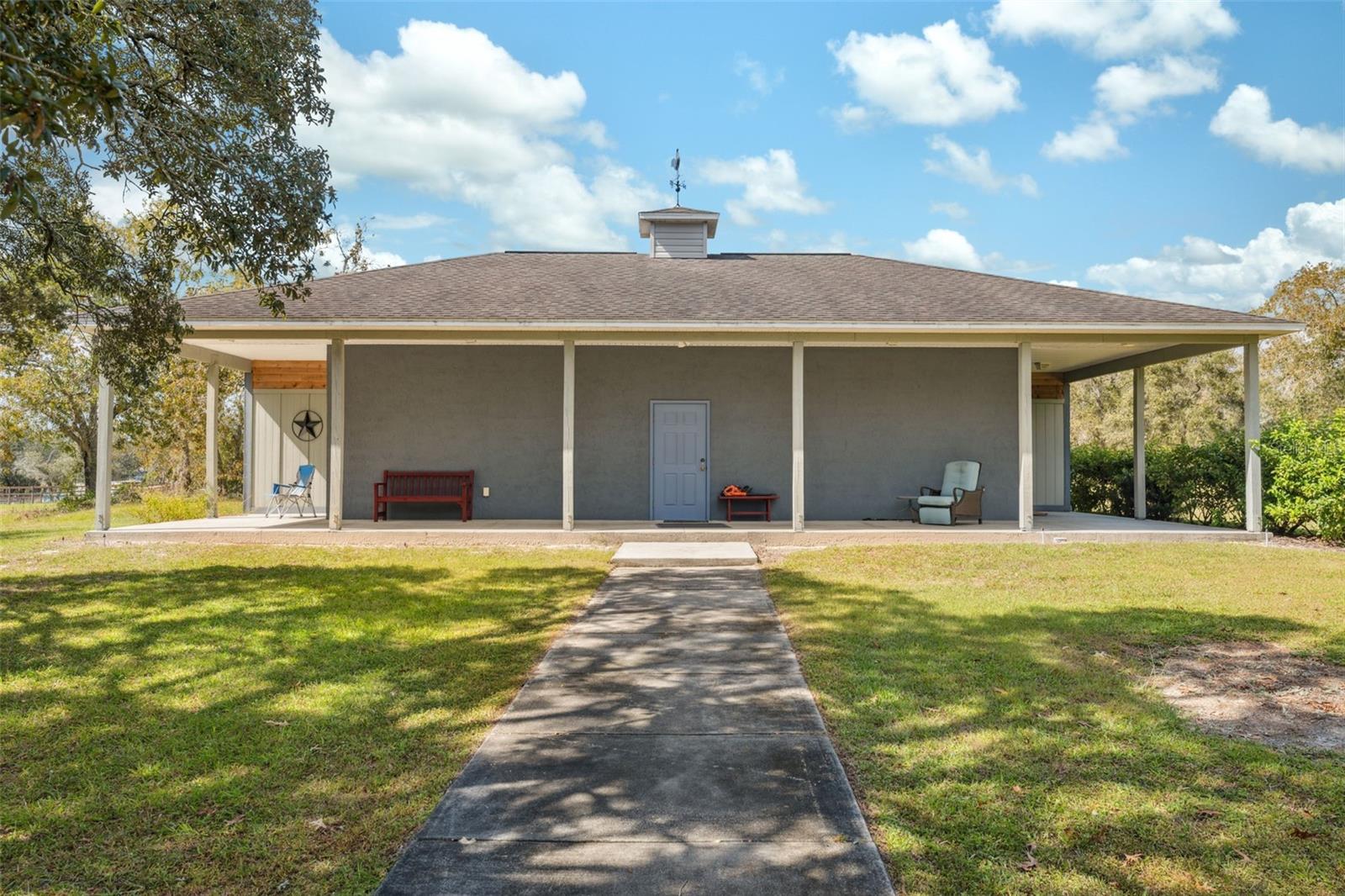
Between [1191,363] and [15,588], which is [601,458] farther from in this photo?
[1191,363]

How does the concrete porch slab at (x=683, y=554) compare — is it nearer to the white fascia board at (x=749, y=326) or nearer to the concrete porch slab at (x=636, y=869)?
the white fascia board at (x=749, y=326)

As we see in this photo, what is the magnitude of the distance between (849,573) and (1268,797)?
510 centimetres

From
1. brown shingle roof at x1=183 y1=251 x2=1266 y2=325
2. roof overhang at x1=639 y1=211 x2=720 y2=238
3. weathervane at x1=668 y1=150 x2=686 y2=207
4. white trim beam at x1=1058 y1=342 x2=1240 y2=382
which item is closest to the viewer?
brown shingle roof at x1=183 y1=251 x2=1266 y2=325

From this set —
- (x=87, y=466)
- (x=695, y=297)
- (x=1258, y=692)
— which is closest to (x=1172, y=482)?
(x=695, y=297)

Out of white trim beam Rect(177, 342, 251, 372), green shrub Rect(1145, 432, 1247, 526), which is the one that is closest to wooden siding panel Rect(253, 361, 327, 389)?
white trim beam Rect(177, 342, 251, 372)

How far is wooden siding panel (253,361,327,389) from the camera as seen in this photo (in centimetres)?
1377

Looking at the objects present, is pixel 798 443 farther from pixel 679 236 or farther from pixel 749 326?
pixel 679 236

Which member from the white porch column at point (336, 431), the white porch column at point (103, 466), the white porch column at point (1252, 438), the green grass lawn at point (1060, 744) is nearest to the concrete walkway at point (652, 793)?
the green grass lawn at point (1060, 744)

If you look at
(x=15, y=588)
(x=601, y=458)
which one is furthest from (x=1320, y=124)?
(x=15, y=588)

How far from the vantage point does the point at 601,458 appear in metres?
12.2

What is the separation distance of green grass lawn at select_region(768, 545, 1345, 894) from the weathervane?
411 inches

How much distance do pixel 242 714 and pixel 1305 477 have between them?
41.8 ft

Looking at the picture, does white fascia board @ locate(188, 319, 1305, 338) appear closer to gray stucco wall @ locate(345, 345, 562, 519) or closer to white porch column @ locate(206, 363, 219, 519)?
gray stucco wall @ locate(345, 345, 562, 519)

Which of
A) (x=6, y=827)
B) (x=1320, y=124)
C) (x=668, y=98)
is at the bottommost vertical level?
(x=6, y=827)
